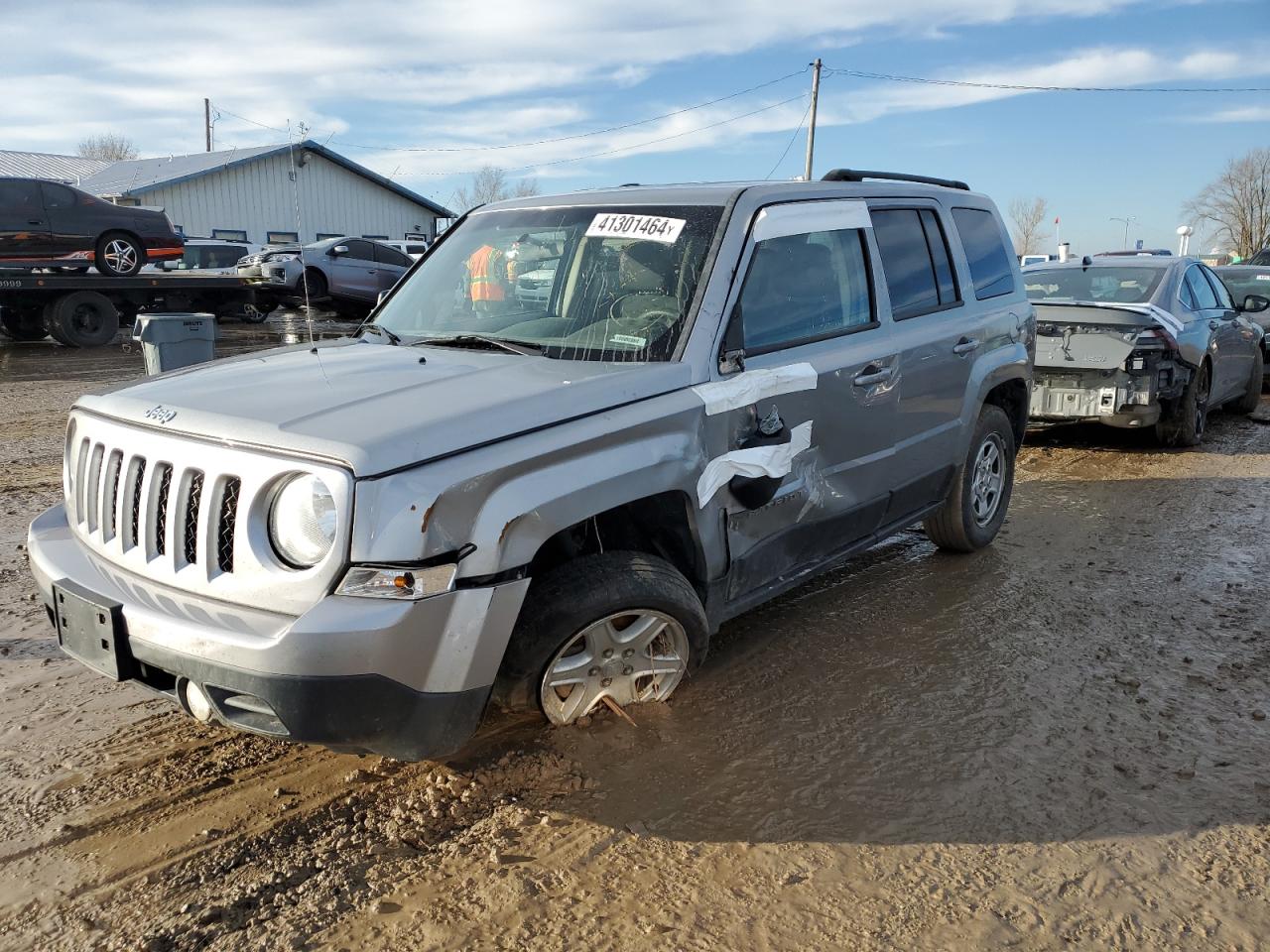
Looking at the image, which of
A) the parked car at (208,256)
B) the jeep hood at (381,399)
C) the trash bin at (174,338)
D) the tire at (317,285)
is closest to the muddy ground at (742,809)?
the jeep hood at (381,399)

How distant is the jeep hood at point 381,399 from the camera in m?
2.57

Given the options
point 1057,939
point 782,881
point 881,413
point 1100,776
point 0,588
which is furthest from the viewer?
point 0,588

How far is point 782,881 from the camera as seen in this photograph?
8.85ft

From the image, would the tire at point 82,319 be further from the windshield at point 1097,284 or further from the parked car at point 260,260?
the windshield at point 1097,284

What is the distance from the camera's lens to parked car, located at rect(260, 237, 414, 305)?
786 inches

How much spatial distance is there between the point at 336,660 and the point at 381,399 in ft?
2.65

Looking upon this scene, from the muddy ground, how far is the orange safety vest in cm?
171

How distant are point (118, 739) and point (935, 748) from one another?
2.81m

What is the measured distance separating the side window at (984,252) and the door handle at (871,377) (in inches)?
50.1

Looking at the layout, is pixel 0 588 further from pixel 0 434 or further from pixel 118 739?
pixel 0 434

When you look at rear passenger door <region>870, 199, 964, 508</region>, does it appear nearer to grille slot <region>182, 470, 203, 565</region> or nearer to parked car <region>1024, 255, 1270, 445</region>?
grille slot <region>182, 470, 203, 565</region>

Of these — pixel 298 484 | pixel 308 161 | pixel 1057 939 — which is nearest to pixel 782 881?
pixel 1057 939

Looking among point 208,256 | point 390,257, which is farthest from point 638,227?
point 208,256

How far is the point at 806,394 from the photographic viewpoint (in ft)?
12.2
